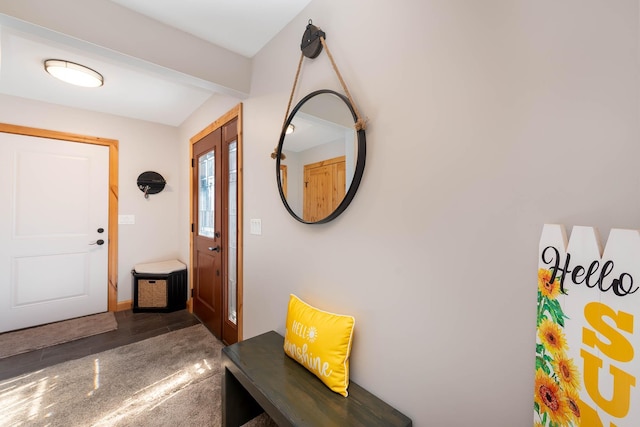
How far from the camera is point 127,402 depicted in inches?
65.8

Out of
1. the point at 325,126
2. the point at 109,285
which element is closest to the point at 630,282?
the point at 325,126

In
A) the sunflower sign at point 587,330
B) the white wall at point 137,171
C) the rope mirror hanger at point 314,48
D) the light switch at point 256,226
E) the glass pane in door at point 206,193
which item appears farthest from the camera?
the white wall at point 137,171

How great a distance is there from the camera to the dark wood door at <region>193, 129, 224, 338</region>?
8.36 feet

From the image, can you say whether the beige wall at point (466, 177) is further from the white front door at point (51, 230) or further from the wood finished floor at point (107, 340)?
the white front door at point (51, 230)

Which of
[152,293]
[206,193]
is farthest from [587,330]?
[152,293]

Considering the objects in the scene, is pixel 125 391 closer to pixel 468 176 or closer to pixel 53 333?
pixel 53 333

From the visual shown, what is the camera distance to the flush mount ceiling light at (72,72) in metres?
2.02

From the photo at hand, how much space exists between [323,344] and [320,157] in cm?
94

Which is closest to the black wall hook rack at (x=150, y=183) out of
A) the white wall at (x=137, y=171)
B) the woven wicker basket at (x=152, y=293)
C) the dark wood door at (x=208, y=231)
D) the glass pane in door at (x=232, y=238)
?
the white wall at (x=137, y=171)

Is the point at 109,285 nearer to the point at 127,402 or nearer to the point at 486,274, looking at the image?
the point at 127,402

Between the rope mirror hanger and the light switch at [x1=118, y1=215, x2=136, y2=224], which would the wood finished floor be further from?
the rope mirror hanger

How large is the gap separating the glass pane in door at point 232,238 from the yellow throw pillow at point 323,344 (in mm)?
1166

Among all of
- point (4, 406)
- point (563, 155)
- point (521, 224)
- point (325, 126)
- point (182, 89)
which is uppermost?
point (182, 89)

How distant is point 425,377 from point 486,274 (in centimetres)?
48
